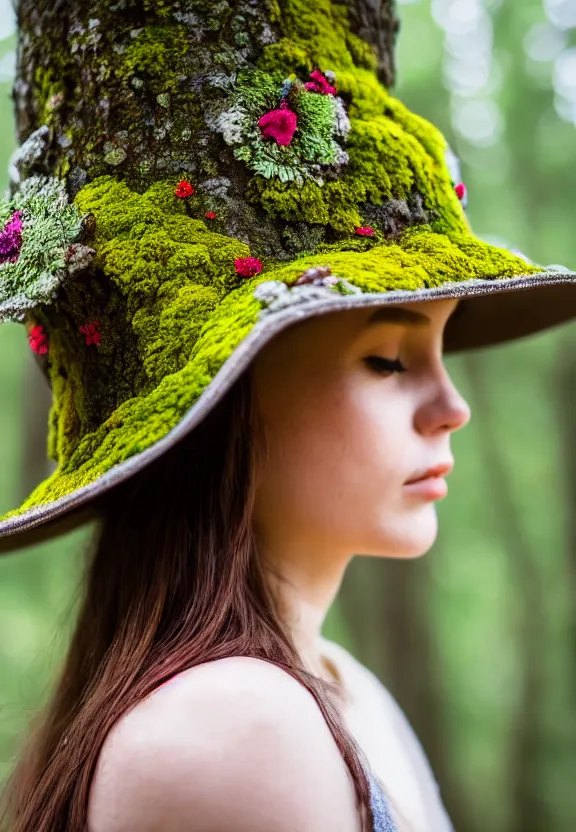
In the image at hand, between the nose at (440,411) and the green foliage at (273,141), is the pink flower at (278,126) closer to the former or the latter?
the green foliage at (273,141)

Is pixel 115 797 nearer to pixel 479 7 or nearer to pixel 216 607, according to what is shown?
pixel 216 607

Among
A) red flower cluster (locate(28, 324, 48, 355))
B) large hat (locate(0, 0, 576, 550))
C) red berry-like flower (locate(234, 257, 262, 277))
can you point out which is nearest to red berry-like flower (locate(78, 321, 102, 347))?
large hat (locate(0, 0, 576, 550))

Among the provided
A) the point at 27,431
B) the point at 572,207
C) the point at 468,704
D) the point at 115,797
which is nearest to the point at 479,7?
the point at 572,207

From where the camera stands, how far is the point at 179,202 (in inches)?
45.4

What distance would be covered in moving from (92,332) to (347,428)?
0.44 m

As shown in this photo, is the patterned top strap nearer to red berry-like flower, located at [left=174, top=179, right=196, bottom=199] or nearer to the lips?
the lips

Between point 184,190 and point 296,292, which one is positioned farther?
point 184,190

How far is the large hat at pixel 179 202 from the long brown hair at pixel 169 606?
12cm

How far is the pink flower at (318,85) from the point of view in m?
1.22

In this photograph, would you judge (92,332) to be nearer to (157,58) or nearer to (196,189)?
(196,189)

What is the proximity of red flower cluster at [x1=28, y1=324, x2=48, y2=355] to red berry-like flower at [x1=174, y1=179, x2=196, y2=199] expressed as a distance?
1.18ft

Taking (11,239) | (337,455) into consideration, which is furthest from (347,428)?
(11,239)

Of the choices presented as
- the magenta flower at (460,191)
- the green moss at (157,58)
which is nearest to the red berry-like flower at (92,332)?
the green moss at (157,58)

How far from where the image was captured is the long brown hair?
102 centimetres
